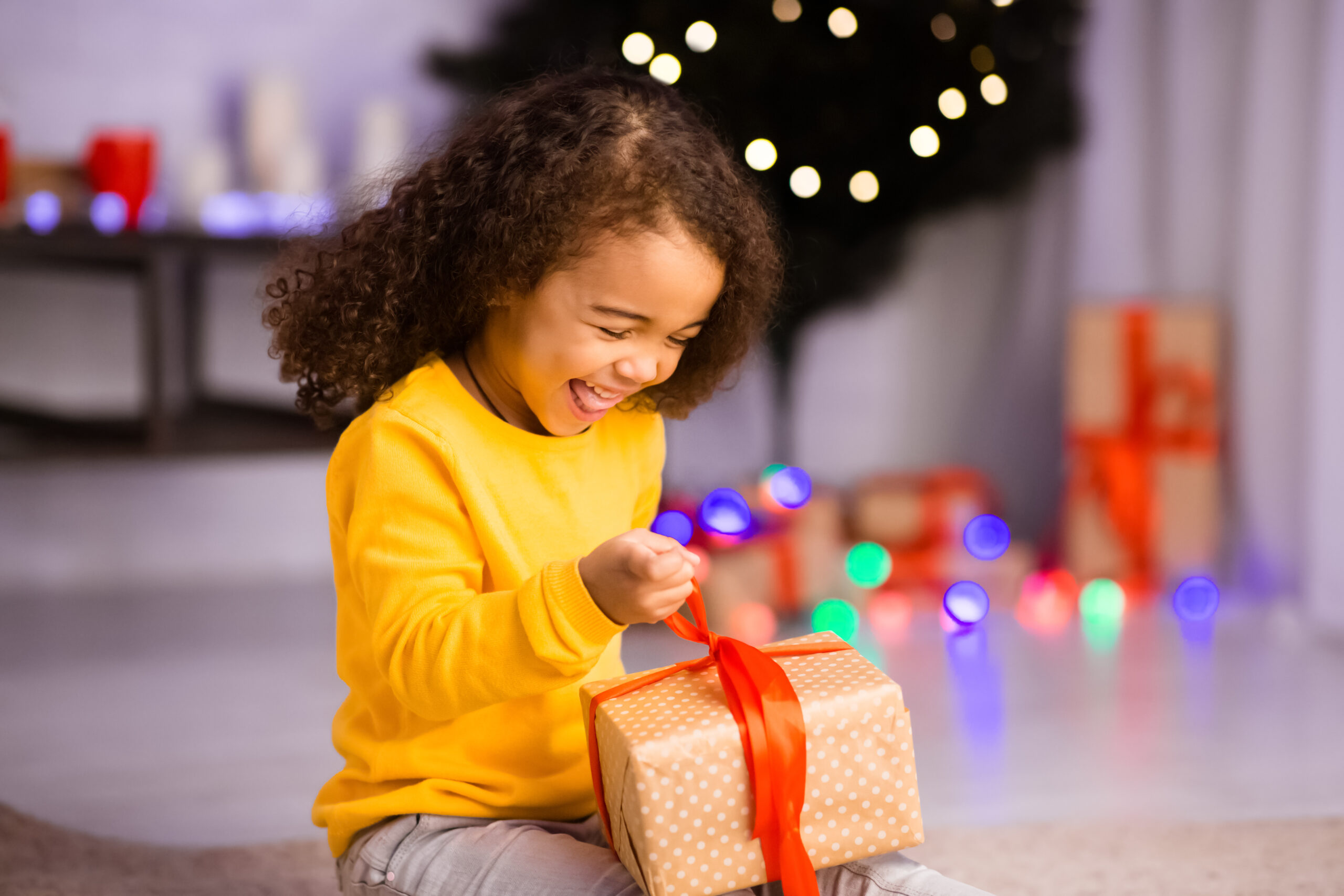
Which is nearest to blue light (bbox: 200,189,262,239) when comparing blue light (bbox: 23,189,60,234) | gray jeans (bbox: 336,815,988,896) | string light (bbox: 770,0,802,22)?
blue light (bbox: 23,189,60,234)

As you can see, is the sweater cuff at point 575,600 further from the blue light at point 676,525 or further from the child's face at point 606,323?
the blue light at point 676,525

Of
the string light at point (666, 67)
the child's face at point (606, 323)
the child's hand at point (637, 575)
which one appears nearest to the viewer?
the child's hand at point (637, 575)

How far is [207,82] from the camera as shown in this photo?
2.30 meters

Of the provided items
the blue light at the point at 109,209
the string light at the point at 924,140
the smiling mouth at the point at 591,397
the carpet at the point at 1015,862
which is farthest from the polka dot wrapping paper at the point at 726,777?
the blue light at the point at 109,209

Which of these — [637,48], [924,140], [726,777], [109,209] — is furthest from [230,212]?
[726,777]

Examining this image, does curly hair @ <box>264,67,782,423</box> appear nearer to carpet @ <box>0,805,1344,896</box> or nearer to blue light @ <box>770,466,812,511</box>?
carpet @ <box>0,805,1344,896</box>

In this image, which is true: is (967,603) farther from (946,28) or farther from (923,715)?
(946,28)

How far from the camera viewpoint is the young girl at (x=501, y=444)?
2.55 feet

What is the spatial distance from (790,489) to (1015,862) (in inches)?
39.4

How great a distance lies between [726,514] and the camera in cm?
206

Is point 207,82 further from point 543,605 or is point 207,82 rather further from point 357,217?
point 543,605

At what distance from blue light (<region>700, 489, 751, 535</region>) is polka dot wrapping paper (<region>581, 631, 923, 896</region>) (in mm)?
1245

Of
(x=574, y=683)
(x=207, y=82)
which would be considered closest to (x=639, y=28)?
(x=207, y=82)

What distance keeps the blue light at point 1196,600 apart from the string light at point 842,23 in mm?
1062
